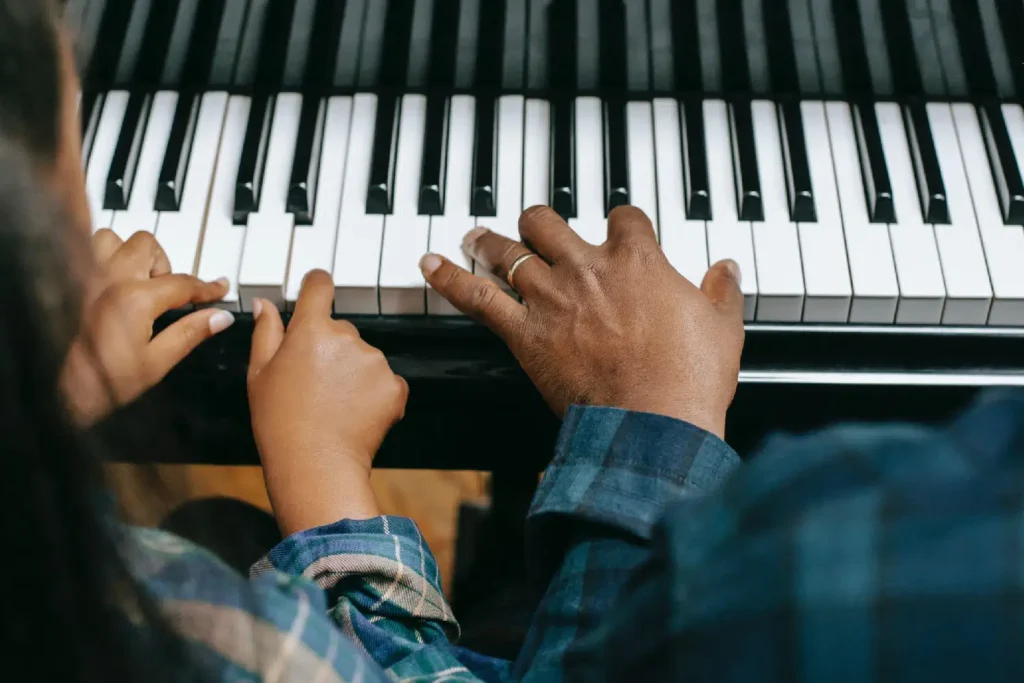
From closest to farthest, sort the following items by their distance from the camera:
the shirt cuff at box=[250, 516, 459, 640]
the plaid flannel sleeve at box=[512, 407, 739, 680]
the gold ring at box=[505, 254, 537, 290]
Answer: the plaid flannel sleeve at box=[512, 407, 739, 680] < the shirt cuff at box=[250, 516, 459, 640] < the gold ring at box=[505, 254, 537, 290]

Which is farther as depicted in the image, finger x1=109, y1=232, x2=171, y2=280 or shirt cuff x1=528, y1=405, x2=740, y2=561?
finger x1=109, y1=232, x2=171, y2=280

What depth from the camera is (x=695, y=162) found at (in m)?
1.12

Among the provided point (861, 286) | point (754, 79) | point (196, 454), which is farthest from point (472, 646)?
point (754, 79)

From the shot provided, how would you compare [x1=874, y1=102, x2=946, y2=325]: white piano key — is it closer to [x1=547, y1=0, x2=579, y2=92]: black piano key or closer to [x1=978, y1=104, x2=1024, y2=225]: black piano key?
[x1=978, y1=104, x2=1024, y2=225]: black piano key

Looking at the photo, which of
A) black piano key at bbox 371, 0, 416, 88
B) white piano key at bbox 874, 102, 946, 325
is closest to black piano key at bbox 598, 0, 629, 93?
black piano key at bbox 371, 0, 416, 88

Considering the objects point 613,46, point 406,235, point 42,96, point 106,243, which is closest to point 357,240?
point 406,235

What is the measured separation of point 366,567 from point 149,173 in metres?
0.53

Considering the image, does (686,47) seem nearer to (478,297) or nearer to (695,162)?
(695,162)

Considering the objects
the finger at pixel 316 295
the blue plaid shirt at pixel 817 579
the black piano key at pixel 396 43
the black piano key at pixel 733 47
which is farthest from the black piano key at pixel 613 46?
the blue plaid shirt at pixel 817 579

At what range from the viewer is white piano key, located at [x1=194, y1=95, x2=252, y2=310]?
1026 mm

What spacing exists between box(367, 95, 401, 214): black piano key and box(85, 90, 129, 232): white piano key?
0.95ft

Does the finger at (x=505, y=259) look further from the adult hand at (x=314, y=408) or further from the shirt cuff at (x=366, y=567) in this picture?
the shirt cuff at (x=366, y=567)

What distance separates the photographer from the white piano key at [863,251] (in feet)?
3.34

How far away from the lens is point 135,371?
0.94m
